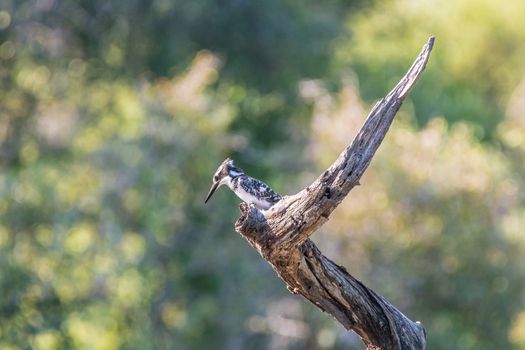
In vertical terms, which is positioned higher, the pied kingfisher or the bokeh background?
the bokeh background

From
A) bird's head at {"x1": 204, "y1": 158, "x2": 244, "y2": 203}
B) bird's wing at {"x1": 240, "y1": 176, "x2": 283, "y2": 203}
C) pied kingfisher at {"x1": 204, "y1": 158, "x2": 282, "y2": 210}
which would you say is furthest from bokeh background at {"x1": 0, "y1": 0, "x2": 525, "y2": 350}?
bird's wing at {"x1": 240, "y1": 176, "x2": 283, "y2": 203}

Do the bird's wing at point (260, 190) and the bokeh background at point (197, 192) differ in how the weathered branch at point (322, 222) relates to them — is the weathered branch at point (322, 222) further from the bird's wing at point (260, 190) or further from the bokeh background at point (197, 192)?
the bokeh background at point (197, 192)

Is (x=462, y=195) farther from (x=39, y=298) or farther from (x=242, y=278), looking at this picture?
(x=39, y=298)

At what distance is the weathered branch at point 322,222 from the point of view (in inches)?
311

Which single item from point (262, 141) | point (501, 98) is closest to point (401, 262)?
point (262, 141)

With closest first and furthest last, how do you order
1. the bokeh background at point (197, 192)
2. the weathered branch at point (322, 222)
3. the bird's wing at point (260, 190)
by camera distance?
the weathered branch at point (322, 222), the bird's wing at point (260, 190), the bokeh background at point (197, 192)

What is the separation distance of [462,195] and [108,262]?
5671mm

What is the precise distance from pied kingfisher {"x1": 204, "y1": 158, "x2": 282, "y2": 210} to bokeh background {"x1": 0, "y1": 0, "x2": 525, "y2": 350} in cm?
1049

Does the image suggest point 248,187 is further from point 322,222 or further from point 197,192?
point 197,192

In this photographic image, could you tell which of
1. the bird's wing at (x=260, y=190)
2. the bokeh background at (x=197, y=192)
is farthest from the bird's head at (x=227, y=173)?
the bokeh background at (x=197, y=192)

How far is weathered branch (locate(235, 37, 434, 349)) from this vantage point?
7.90m

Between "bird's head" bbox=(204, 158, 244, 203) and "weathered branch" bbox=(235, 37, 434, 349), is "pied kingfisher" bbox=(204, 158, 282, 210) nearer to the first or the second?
"bird's head" bbox=(204, 158, 244, 203)

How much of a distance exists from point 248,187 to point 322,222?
1.60 m

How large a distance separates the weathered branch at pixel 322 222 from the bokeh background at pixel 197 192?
1234cm
